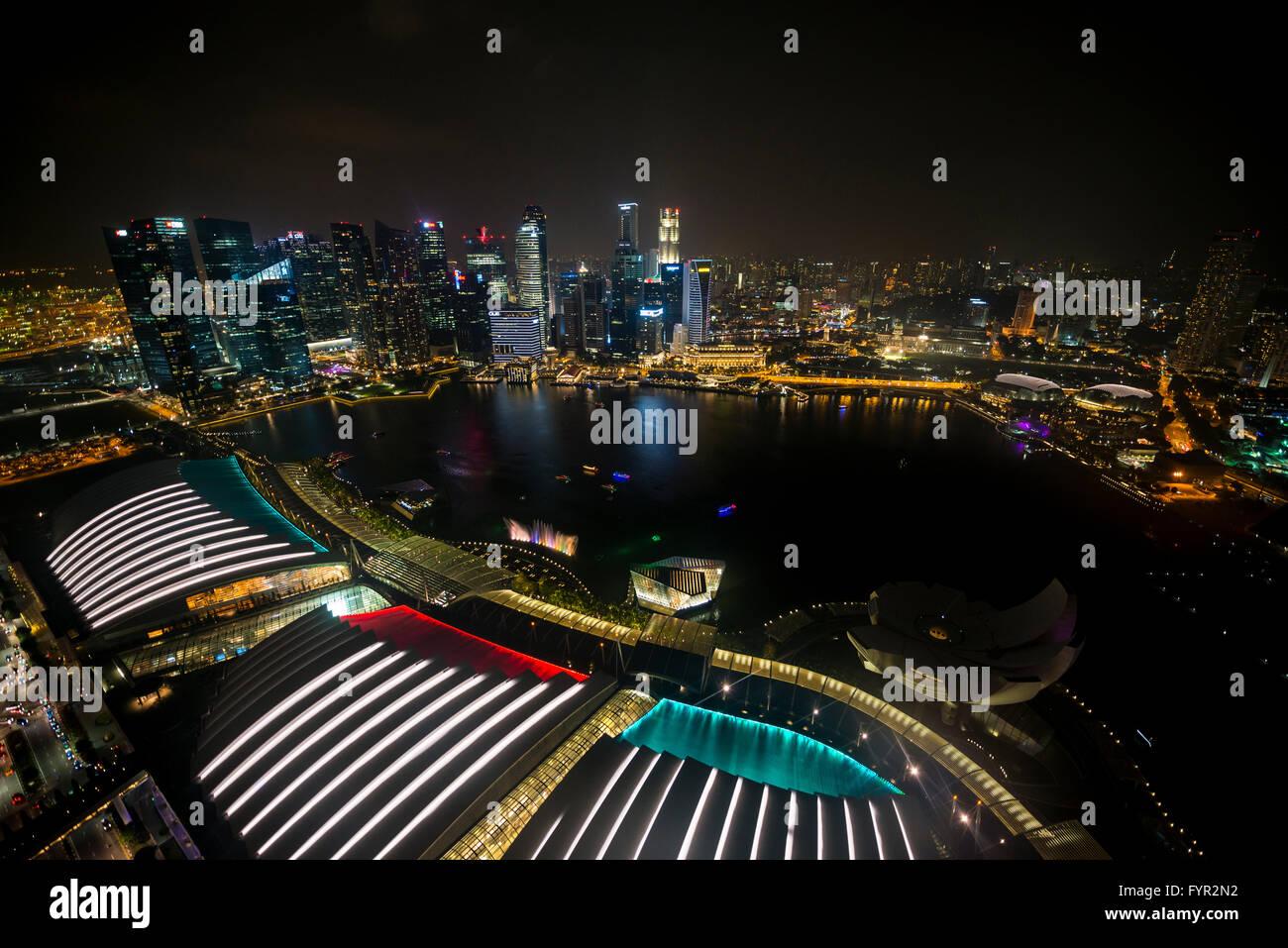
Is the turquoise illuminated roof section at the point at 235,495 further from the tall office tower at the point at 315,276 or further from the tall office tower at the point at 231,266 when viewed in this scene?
the tall office tower at the point at 315,276

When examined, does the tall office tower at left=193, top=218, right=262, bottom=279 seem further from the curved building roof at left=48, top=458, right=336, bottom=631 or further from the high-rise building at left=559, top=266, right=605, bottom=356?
the curved building roof at left=48, top=458, right=336, bottom=631

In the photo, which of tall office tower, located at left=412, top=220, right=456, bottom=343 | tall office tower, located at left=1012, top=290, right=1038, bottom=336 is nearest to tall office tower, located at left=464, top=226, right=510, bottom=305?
tall office tower, located at left=412, top=220, right=456, bottom=343

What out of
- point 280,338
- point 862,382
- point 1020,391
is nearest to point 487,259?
point 280,338

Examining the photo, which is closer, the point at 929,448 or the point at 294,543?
the point at 294,543

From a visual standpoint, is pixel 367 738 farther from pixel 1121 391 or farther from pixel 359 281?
pixel 359 281

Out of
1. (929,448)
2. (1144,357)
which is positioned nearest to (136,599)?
(929,448)

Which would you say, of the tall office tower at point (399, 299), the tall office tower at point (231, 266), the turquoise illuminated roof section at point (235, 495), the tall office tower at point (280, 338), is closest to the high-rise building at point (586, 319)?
the tall office tower at point (399, 299)

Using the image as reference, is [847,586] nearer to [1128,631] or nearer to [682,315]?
[1128,631]
